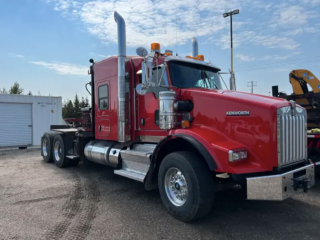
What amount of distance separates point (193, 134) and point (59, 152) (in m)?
6.69

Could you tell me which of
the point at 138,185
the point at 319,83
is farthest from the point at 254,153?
the point at 319,83

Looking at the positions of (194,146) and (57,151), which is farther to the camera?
(57,151)

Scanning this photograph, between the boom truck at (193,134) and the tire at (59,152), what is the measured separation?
2.67 m

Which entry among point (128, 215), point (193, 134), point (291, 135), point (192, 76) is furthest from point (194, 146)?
point (192, 76)

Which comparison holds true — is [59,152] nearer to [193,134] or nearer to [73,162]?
[73,162]

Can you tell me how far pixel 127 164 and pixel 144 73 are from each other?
7.22 ft

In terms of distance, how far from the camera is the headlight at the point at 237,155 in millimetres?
3848

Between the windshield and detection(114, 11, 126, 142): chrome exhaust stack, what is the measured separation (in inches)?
51.6

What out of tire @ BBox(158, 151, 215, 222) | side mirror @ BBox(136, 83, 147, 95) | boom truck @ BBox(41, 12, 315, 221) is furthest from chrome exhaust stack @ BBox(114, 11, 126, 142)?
tire @ BBox(158, 151, 215, 222)

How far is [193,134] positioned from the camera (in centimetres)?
442

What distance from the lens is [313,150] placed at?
635cm

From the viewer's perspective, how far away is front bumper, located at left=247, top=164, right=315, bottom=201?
3684 mm

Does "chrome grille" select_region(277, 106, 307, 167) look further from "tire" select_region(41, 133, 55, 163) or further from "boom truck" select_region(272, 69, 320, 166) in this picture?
"tire" select_region(41, 133, 55, 163)

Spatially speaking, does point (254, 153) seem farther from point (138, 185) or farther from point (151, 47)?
point (138, 185)
